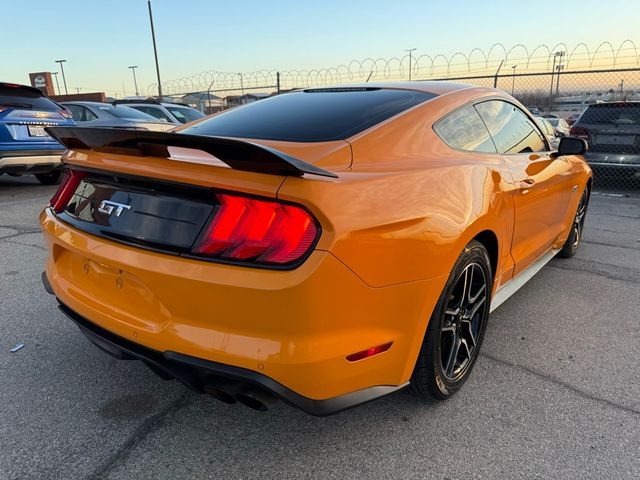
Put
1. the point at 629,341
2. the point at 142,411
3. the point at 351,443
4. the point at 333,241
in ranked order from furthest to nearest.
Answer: the point at 629,341 → the point at 142,411 → the point at 351,443 → the point at 333,241

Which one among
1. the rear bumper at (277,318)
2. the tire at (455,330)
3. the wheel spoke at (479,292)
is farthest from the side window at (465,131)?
the rear bumper at (277,318)

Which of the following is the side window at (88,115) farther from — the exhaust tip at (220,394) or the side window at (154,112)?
the exhaust tip at (220,394)

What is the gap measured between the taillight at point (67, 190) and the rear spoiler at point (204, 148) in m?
0.26

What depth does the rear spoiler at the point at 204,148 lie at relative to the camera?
1596 mm

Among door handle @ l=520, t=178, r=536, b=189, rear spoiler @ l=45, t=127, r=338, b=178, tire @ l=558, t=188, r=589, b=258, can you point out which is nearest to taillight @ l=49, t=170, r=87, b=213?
rear spoiler @ l=45, t=127, r=338, b=178

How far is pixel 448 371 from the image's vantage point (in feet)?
7.71

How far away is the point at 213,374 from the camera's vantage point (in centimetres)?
174

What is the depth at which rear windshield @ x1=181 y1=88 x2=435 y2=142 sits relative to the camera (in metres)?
2.28

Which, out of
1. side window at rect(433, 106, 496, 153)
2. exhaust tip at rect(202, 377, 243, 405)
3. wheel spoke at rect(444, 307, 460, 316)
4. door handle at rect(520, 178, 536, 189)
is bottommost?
wheel spoke at rect(444, 307, 460, 316)

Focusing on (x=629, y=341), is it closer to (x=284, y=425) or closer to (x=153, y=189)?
(x=284, y=425)

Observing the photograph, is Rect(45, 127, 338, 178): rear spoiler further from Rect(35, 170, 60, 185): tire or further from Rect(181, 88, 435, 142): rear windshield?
Rect(35, 170, 60, 185): tire

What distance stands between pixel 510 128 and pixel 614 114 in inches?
264

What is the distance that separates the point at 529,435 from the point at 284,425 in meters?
1.08

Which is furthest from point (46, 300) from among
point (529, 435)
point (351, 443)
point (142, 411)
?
point (529, 435)
